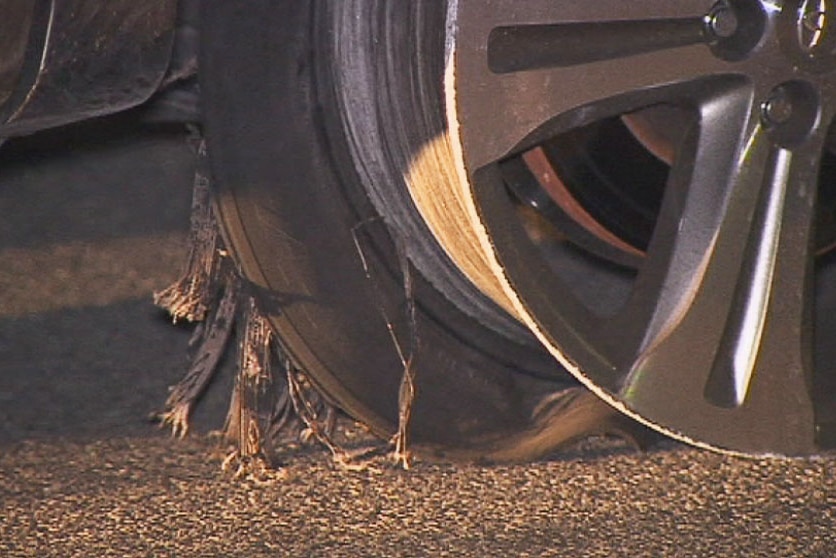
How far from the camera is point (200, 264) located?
216 cm

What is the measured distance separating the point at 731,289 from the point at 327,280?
1.55 ft

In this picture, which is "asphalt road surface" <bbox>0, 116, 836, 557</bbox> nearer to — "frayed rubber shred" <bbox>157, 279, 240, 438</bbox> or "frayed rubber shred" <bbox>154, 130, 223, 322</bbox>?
"frayed rubber shred" <bbox>157, 279, 240, 438</bbox>

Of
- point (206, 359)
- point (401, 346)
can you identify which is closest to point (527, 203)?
point (401, 346)

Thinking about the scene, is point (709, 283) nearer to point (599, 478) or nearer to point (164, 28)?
point (599, 478)

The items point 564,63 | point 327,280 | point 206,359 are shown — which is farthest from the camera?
point 206,359

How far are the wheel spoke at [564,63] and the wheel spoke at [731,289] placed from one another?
0.33 feet

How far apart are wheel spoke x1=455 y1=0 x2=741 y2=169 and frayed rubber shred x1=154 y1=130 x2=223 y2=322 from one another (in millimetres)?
480

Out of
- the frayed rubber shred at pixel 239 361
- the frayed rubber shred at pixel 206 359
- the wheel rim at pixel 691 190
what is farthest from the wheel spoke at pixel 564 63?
the frayed rubber shred at pixel 206 359

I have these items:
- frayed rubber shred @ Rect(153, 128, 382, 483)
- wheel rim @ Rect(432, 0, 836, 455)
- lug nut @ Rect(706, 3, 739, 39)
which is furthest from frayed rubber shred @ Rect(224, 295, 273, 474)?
lug nut @ Rect(706, 3, 739, 39)

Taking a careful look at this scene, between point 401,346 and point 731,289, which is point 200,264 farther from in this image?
point 731,289

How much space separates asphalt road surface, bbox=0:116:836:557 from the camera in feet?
6.73

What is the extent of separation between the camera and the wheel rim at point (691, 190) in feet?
5.93

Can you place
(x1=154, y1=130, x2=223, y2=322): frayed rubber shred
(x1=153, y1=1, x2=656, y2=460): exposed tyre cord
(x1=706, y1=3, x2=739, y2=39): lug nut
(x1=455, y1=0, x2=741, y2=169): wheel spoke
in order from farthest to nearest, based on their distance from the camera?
(x1=154, y1=130, x2=223, y2=322): frayed rubber shred → (x1=153, y1=1, x2=656, y2=460): exposed tyre cord → (x1=706, y1=3, x2=739, y2=39): lug nut → (x1=455, y1=0, x2=741, y2=169): wheel spoke

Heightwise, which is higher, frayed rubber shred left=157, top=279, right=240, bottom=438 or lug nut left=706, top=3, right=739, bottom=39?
lug nut left=706, top=3, right=739, bottom=39
